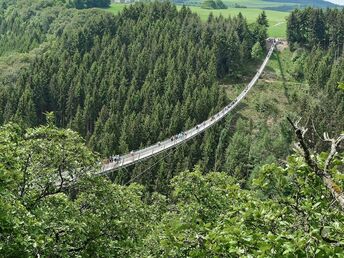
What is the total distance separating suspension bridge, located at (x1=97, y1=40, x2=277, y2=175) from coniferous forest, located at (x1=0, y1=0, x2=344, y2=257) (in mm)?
1545

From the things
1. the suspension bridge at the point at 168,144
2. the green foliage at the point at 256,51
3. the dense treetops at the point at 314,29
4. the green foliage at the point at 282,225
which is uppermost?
the green foliage at the point at 282,225

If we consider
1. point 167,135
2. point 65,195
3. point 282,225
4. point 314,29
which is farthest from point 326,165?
point 314,29

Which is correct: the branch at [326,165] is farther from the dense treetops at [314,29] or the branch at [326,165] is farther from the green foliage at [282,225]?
the dense treetops at [314,29]

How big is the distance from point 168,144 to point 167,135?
417 inches

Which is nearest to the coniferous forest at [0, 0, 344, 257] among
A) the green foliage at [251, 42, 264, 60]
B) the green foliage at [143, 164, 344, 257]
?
the green foliage at [143, 164, 344, 257]

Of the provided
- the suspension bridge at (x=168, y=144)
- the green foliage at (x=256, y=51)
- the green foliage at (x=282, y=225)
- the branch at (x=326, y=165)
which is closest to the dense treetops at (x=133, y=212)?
the green foliage at (x=282, y=225)

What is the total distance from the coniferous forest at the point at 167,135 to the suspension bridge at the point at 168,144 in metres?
1.55

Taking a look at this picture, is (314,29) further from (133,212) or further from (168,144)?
(133,212)

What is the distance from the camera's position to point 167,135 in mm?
93188

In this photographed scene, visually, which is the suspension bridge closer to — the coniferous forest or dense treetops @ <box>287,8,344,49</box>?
the coniferous forest

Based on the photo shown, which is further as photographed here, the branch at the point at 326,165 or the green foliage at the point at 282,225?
the branch at the point at 326,165

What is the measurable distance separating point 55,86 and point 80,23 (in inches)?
1782

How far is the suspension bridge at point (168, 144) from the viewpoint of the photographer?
69562 millimetres

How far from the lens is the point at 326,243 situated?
934cm
